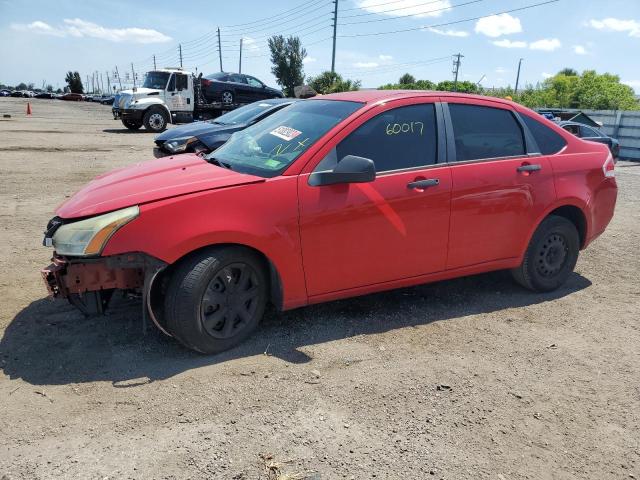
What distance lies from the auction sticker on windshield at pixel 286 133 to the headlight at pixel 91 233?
1.27 m

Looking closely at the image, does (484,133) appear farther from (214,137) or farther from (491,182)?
(214,137)

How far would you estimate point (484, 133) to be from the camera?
4164 mm

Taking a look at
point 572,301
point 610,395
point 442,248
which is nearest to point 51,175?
point 442,248

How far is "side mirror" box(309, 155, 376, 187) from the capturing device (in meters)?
3.32

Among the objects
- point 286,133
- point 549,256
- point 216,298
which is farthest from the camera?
point 549,256

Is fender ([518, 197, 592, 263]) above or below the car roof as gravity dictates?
below

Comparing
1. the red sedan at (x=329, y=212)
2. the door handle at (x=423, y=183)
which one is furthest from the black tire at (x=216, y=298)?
the door handle at (x=423, y=183)

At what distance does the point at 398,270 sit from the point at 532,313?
1.37m

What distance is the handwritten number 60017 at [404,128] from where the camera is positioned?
3.78 metres

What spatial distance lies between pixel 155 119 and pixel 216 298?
738 inches

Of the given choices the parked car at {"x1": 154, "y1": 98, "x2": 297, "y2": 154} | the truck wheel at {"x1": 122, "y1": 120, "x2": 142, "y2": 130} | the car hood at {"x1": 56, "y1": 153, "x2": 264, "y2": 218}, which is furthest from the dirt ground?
the truck wheel at {"x1": 122, "y1": 120, "x2": 142, "y2": 130}

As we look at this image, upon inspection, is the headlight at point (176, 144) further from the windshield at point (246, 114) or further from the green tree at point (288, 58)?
the green tree at point (288, 58)

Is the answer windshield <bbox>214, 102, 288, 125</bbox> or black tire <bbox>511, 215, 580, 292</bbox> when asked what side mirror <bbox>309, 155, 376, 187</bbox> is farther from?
windshield <bbox>214, 102, 288, 125</bbox>

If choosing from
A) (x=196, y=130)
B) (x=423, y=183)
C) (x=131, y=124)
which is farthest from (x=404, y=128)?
(x=131, y=124)
